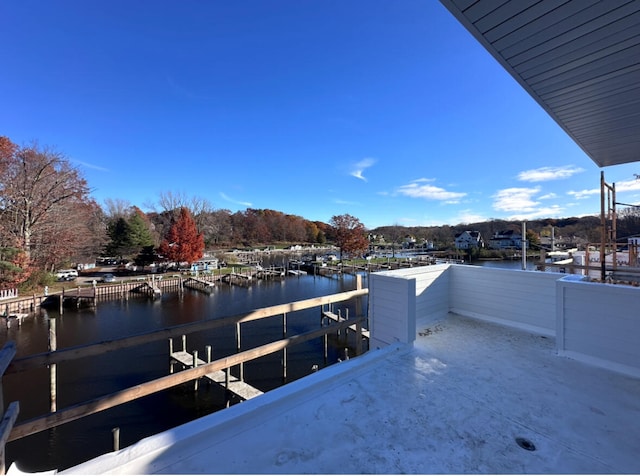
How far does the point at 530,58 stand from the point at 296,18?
9.15 meters

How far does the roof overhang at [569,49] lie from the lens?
1.65m

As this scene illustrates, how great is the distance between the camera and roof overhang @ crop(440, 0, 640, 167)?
1.65 metres

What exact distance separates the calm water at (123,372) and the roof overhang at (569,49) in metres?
9.29

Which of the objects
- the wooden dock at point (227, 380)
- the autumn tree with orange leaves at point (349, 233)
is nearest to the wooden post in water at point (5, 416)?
the wooden dock at point (227, 380)

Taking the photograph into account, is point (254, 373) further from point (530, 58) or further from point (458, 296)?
point (530, 58)

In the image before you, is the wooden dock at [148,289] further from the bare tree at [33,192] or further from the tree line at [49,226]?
the bare tree at [33,192]

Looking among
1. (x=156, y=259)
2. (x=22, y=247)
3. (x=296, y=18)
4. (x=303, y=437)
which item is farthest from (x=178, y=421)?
(x=156, y=259)

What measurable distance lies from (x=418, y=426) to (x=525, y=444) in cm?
59

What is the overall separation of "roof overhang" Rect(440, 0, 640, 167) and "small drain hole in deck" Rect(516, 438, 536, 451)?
8.59 ft

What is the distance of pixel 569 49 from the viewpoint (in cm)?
198

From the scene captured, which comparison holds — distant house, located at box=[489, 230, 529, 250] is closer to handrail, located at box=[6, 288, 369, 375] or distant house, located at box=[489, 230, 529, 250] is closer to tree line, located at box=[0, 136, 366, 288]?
tree line, located at box=[0, 136, 366, 288]

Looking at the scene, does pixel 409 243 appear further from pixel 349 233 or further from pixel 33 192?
pixel 33 192

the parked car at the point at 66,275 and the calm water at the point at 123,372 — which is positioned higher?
the parked car at the point at 66,275

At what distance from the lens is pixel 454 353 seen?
295 centimetres
